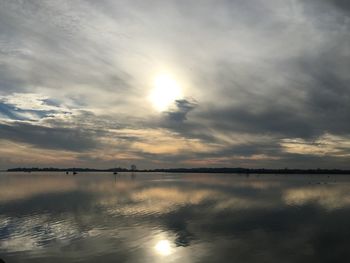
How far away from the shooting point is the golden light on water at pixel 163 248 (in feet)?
93.7

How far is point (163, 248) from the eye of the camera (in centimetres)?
2992

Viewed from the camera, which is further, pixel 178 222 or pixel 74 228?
pixel 178 222

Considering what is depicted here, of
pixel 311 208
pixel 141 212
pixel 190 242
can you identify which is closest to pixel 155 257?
pixel 190 242

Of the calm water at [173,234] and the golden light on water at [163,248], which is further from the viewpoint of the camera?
the golden light on water at [163,248]

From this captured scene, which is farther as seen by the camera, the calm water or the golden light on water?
the golden light on water

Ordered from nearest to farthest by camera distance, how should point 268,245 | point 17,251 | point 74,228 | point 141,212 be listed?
point 17,251
point 268,245
point 74,228
point 141,212

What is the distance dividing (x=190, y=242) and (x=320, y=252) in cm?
1213

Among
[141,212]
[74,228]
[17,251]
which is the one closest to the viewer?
[17,251]

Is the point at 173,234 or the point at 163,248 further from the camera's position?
the point at 173,234

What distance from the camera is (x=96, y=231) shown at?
122ft

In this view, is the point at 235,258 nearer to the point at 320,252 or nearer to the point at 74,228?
the point at 320,252

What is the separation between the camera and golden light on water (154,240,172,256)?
28.6 metres

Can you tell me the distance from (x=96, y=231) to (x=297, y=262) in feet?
72.7

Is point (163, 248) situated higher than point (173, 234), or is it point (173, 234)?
point (173, 234)
